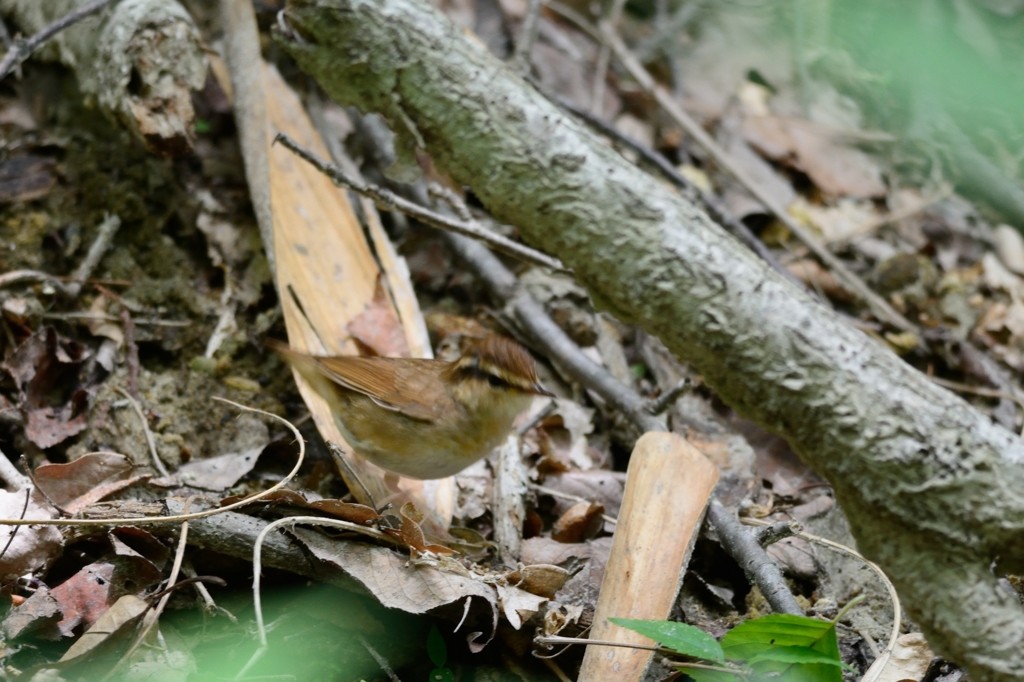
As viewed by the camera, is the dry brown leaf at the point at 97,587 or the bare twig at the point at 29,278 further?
the bare twig at the point at 29,278

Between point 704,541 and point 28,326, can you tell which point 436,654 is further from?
point 28,326

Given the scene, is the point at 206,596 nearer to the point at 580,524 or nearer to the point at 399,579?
the point at 399,579

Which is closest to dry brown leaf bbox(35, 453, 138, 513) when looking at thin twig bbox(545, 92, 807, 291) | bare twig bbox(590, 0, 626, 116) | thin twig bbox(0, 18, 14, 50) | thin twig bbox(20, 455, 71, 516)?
thin twig bbox(20, 455, 71, 516)

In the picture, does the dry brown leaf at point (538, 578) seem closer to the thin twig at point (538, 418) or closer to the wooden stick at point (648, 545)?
the wooden stick at point (648, 545)

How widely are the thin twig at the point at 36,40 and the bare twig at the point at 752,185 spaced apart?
3.56m

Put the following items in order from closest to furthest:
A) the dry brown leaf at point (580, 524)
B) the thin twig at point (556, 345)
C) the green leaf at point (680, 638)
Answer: the green leaf at point (680, 638) → the thin twig at point (556, 345) → the dry brown leaf at point (580, 524)

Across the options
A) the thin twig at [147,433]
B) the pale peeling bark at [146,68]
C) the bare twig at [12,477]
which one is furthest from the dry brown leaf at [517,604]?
the pale peeling bark at [146,68]

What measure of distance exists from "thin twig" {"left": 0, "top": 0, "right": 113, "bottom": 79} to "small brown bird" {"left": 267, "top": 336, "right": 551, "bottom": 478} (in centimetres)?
166

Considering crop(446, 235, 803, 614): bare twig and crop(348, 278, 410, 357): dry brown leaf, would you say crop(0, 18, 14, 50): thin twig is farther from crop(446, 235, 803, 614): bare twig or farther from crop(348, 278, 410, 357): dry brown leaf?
crop(446, 235, 803, 614): bare twig

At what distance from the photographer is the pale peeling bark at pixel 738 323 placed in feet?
7.47

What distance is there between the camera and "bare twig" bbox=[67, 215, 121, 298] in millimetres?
3957

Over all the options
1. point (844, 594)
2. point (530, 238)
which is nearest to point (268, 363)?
point (530, 238)

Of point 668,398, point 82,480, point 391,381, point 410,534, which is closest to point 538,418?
point 668,398

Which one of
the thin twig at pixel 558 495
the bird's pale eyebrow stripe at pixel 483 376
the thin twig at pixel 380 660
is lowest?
the thin twig at pixel 558 495
